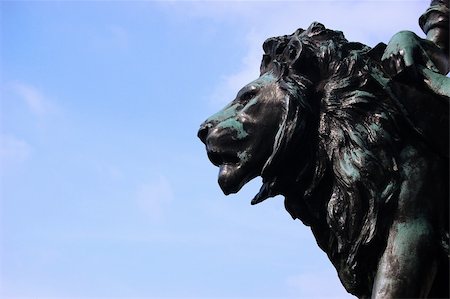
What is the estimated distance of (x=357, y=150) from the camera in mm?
4289

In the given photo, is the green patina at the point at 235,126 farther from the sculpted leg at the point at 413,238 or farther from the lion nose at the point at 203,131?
the sculpted leg at the point at 413,238

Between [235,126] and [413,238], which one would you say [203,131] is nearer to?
[235,126]

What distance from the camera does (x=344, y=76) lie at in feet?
14.7

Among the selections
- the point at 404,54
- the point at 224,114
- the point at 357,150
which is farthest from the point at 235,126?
the point at 404,54

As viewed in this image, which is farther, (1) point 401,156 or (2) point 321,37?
(2) point 321,37

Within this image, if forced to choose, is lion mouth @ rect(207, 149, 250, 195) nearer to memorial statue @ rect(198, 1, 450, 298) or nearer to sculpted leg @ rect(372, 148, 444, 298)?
memorial statue @ rect(198, 1, 450, 298)

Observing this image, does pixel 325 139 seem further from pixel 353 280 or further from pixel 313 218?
pixel 353 280

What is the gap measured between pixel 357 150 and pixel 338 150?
0.38 feet

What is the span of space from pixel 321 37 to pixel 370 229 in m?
1.13

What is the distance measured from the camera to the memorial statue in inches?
166

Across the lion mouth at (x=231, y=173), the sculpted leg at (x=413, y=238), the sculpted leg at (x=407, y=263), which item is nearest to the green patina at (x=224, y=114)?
the lion mouth at (x=231, y=173)

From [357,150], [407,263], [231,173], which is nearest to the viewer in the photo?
[407,263]

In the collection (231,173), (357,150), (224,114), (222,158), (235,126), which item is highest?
(224,114)

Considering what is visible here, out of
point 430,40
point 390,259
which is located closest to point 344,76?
point 430,40
